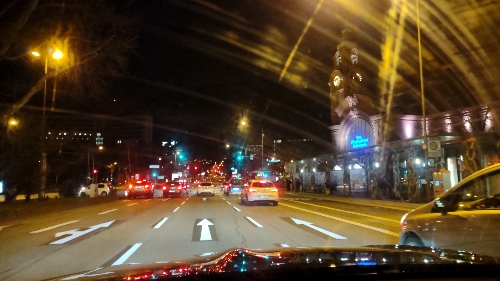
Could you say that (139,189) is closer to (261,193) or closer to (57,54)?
(261,193)

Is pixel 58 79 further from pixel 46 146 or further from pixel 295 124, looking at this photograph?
pixel 295 124

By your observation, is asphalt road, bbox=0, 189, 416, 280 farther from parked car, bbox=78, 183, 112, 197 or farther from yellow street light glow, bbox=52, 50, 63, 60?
parked car, bbox=78, 183, 112, 197

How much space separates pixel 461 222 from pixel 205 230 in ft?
30.9

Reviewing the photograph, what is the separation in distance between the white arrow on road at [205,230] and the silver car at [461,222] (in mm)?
6449

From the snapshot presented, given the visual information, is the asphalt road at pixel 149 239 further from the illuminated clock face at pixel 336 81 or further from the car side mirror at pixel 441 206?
the illuminated clock face at pixel 336 81

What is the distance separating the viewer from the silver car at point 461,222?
639 cm

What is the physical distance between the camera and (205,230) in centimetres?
1498

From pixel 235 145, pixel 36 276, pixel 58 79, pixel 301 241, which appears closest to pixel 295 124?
pixel 235 145

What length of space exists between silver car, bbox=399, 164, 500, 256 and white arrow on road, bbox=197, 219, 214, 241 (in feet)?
21.2

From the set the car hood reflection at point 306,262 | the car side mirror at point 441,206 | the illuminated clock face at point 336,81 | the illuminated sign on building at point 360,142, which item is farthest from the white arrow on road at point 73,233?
the illuminated clock face at point 336,81

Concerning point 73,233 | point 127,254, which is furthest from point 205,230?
point 127,254

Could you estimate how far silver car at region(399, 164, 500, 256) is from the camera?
252 inches

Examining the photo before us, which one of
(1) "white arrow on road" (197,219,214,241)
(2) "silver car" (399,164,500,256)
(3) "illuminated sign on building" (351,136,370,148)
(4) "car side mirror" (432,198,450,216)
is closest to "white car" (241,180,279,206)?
(1) "white arrow on road" (197,219,214,241)

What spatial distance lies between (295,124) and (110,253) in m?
65.8
